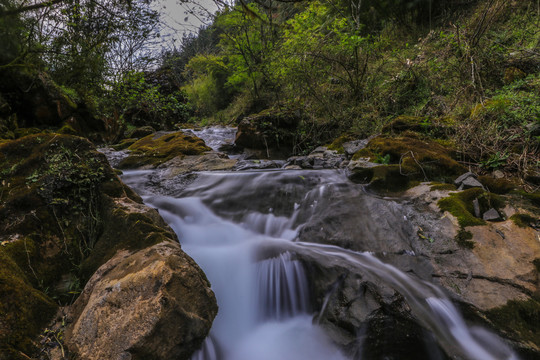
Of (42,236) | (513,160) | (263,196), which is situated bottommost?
(263,196)

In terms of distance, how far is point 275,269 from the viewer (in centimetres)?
280

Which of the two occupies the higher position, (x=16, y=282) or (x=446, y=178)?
(x=16, y=282)

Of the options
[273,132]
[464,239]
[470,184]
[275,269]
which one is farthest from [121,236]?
[273,132]

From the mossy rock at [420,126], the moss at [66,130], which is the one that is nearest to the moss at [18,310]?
the mossy rock at [420,126]

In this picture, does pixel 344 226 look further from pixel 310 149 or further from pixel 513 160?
pixel 310 149

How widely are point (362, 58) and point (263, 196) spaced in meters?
5.99

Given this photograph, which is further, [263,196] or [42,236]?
[263,196]

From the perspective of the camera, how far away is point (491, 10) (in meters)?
5.25

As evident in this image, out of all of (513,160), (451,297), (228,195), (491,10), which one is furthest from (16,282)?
(491,10)

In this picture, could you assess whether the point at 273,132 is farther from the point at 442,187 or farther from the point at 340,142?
the point at 442,187

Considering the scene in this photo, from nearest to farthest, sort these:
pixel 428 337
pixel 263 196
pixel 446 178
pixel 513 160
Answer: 1. pixel 428 337
2. pixel 513 160
3. pixel 446 178
4. pixel 263 196

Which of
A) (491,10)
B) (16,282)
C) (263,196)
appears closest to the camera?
(16,282)

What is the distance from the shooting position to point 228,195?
4492 mm

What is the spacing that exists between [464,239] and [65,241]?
3.85 m
